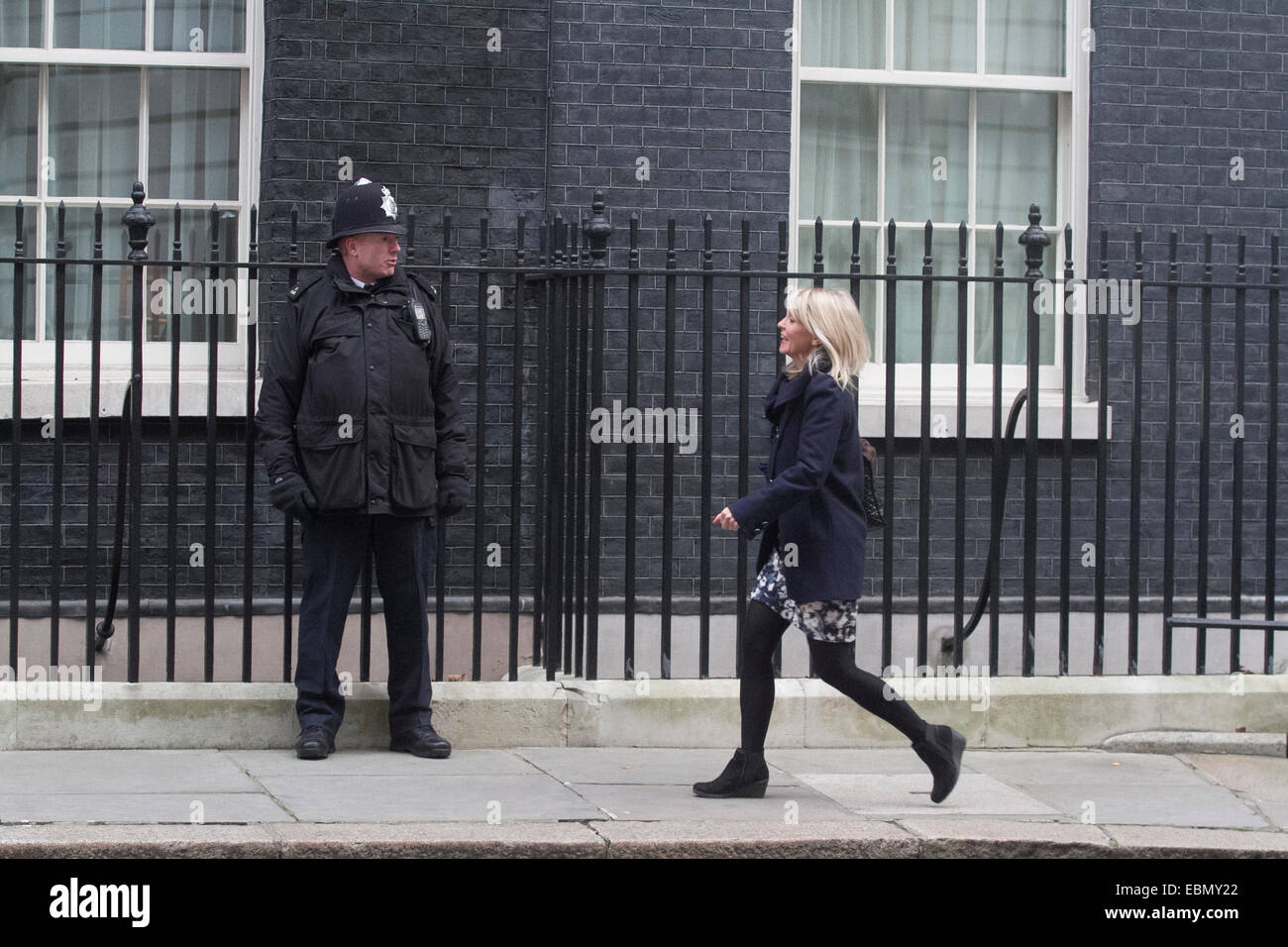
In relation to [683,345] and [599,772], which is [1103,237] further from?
[599,772]

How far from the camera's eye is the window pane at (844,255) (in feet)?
29.9

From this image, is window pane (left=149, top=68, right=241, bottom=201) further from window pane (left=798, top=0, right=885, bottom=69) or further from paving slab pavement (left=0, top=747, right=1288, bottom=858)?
paving slab pavement (left=0, top=747, right=1288, bottom=858)

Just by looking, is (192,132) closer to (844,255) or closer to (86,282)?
(86,282)

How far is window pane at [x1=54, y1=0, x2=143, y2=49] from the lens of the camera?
28.6 feet

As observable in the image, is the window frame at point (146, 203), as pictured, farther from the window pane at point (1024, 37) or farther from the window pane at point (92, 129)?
the window pane at point (1024, 37)

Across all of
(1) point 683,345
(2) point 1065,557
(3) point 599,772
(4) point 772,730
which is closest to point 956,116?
(1) point 683,345

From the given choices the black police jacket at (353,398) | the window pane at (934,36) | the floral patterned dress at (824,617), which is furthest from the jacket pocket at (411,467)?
the window pane at (934,36)

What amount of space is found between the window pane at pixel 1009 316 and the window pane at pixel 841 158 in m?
0.63

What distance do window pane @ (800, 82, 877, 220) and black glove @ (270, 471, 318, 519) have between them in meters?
3.60

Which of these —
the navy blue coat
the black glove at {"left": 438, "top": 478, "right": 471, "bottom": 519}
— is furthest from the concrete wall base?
the navy blue coat

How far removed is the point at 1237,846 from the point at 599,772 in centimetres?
226

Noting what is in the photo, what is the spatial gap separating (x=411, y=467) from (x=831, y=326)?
66.6 inches

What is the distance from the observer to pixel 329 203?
336 inches

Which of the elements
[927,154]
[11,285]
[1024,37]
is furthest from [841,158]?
[11,285]
